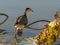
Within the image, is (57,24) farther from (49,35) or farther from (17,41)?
(17,41)

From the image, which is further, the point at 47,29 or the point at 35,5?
the point at 35,5

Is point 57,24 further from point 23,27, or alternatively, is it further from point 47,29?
point 23,27

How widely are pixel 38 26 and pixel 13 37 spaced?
0.93 ft

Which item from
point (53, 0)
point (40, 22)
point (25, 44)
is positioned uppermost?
point (53, 0)

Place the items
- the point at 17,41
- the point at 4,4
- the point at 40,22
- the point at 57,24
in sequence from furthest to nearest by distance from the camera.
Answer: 1. the point at 4,4
2. the point at 40,22
3. the point at 17,41
4. the point at 57,24

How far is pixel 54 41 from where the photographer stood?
5.13 ft

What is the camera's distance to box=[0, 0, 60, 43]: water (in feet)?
5.96

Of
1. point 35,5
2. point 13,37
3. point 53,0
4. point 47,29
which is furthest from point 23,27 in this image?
point 53,0

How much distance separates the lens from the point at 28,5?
213cm

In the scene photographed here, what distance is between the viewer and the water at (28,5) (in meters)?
1.82

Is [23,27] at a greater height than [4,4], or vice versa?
[4,4]

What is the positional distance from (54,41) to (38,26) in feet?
1.10

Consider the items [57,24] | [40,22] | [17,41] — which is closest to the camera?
[57,24]

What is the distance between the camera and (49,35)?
1542mm
